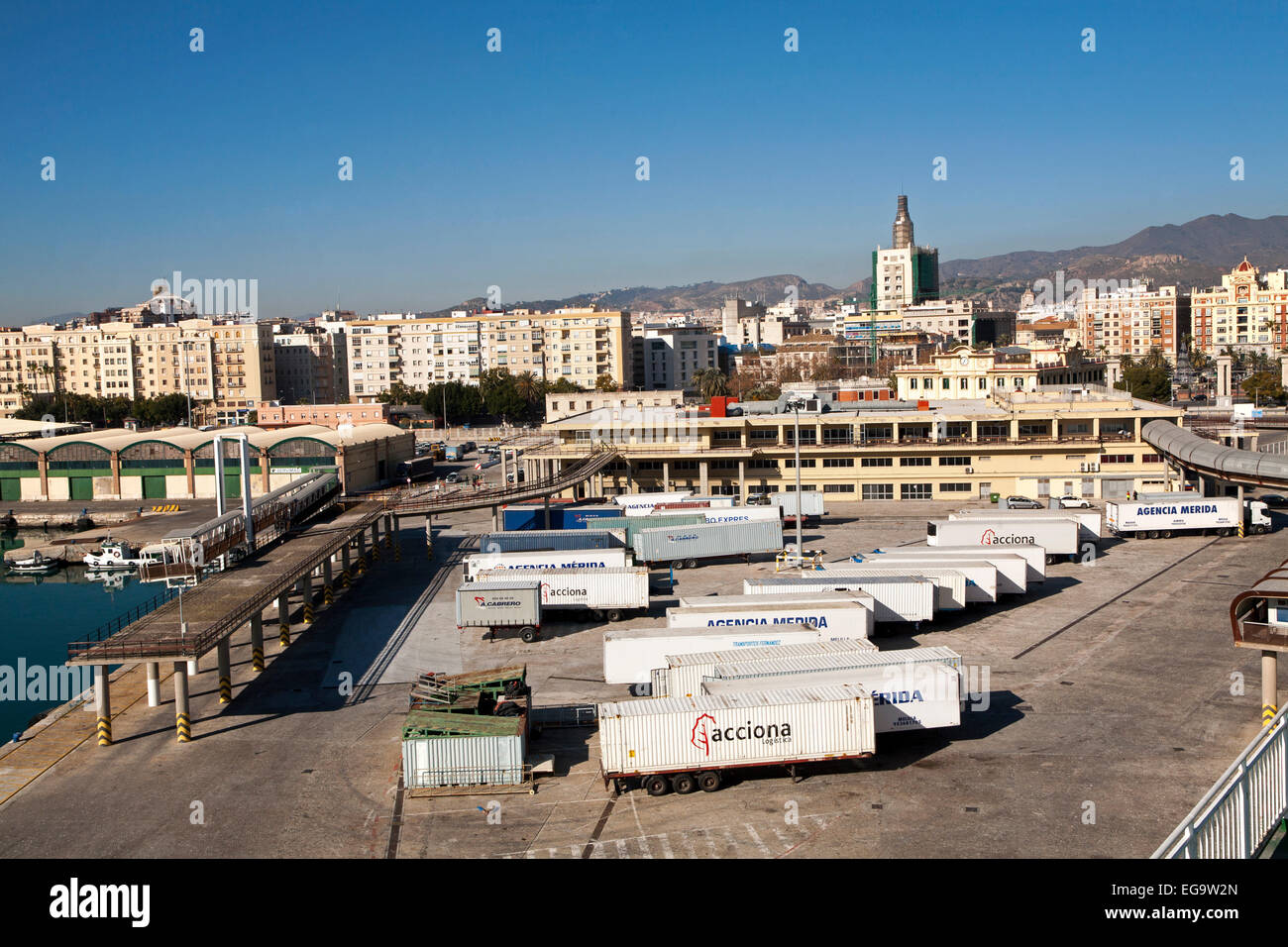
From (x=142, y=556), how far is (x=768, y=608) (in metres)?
37.9

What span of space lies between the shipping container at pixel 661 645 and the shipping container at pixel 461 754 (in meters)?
5.80

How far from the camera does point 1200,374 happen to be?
15925 cm

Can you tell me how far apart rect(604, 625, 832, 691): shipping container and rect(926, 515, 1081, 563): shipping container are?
59.6 ft

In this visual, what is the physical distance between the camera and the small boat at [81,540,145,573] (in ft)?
185

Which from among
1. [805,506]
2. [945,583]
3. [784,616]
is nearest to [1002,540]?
[945,583]

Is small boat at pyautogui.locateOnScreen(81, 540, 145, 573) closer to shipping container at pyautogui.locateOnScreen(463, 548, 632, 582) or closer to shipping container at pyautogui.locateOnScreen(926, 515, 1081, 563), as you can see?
shipping container at pyautogui.locateOnScreen(463, 548, 632, 582)

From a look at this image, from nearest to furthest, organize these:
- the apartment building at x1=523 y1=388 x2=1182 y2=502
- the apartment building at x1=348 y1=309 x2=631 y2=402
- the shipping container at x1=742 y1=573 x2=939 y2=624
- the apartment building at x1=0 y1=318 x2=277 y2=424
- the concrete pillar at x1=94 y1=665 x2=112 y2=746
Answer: the concrete pillar at x1=94 y1=665 x2=112 y2=746 → the shipping container at x1=742 y1=573 x2=939 y2=624 → the apartment building at x1=523 y1=388 x2=1182 y2=502 → the apartment building at x1=0 y1=318 x2=277 y2=424 → the apartment building at x1=348 y1=309 x2=631 y2=402

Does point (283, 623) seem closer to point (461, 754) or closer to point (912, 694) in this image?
point (461, 754)

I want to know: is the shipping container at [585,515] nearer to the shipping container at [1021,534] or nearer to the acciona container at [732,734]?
the shipping container at [1021,534]

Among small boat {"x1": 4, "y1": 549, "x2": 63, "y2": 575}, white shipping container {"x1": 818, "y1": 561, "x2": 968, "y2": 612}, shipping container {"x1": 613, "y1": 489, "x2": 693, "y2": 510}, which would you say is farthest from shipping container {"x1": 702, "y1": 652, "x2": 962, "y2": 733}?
small boat {"x1": 4, "y1": 549, "x2": 63, "y2": 575}

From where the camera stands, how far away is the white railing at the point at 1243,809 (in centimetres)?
1073

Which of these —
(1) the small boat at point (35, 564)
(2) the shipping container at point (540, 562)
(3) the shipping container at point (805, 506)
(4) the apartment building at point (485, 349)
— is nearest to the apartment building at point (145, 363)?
(4) the apartment building at point (485, 349)
